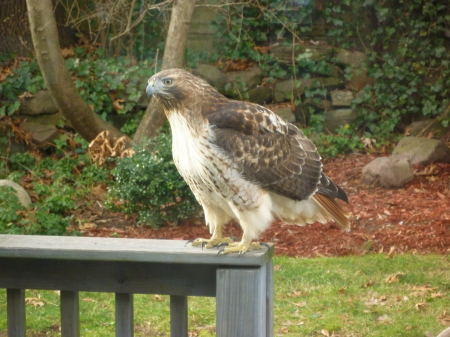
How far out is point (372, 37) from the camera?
9016 millimetres

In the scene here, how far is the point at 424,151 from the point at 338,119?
5.33 ft

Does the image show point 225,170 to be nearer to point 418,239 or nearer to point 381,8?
point 418,239

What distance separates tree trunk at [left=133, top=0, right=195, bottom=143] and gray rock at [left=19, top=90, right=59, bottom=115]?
1954mm

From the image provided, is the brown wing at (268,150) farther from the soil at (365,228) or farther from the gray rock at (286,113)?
the gray rock at (286,113)

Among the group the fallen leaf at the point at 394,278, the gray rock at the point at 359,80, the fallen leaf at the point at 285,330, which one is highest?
the gray rock at the point at 359,80

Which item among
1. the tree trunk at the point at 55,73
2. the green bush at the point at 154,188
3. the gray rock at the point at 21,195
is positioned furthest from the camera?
the tree trunk at the point at 55,73

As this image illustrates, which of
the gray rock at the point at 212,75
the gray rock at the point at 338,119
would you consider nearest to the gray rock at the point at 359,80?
the gray rock at the point at 338,119

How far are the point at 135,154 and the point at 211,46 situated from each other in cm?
353

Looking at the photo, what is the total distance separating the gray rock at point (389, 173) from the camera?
684 centimetres

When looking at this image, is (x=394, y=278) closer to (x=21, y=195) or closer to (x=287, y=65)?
(x=21, y=195)

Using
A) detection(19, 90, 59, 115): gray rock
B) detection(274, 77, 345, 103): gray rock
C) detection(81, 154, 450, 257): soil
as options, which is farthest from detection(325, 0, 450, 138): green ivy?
detection(19, 90, 59, 115): gray rock

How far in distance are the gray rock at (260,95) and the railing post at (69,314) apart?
23.5 feet

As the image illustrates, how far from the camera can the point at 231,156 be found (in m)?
2.62

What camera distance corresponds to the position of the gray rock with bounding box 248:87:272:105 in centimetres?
898
